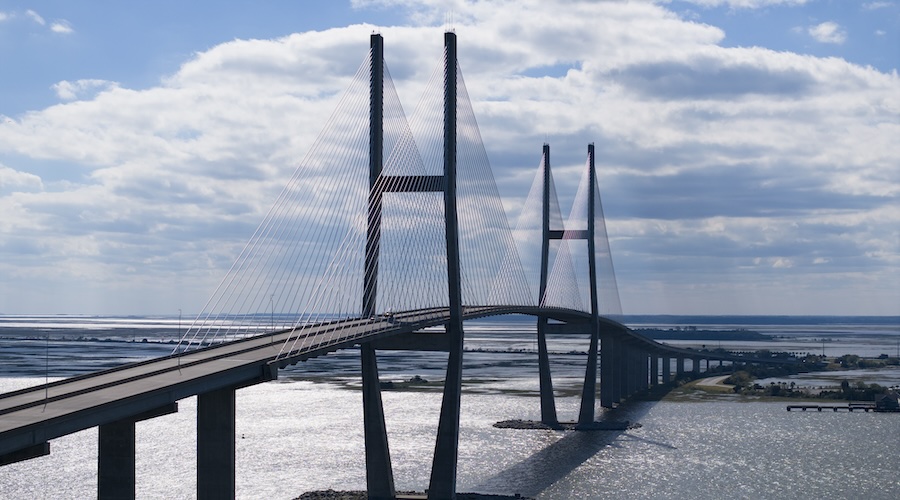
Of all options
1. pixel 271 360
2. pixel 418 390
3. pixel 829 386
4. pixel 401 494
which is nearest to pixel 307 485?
pixel 401 494

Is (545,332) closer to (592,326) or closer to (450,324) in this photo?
(592,326)

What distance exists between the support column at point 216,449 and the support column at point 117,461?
111 inches

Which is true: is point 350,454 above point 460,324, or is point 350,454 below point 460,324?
below

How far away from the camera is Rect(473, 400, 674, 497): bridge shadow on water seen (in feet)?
196

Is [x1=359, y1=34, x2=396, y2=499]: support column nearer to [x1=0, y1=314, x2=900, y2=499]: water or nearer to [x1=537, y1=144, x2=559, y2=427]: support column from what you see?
[x1=0, y1=314, x2=900, y2=499]: water

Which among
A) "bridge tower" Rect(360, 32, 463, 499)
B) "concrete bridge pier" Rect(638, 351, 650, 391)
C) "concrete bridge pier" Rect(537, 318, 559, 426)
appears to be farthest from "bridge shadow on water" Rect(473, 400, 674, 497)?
"concrete bridge pier" Rect(638, 351, 650, 391)

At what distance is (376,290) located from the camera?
171 ft

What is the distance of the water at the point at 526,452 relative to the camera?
5888cm

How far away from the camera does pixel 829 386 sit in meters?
135

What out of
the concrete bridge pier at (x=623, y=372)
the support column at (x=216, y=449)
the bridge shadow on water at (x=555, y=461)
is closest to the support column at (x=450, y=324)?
the bridge shadow on water at (x=555, y=461)

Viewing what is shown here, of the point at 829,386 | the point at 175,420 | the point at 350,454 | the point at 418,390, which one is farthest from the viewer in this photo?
the point at 829,386

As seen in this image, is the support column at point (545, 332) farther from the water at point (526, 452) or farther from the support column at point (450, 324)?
the support column at point (450, 324)

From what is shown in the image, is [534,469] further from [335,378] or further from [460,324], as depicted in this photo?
[335,378]

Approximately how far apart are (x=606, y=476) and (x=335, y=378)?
264 feet
